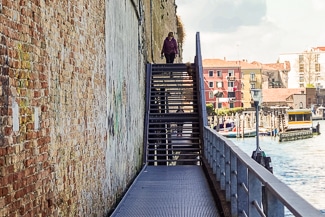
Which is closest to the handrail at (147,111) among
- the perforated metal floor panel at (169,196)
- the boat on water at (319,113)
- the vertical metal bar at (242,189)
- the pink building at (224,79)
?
the perforated metal floor panel at (169,196)

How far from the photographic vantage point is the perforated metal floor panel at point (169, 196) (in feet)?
32.5

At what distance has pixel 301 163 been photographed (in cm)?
5125

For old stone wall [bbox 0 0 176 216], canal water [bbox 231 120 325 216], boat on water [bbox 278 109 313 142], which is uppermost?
old stone wall [bbox 0 0 176 216]

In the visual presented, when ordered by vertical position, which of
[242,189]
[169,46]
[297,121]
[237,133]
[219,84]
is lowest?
[237,133]

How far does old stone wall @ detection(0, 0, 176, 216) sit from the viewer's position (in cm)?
457

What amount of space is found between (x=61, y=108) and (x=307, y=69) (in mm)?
150005

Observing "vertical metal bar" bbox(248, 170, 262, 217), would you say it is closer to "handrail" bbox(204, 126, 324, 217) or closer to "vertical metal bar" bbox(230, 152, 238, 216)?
"handrail" bbox(204, 126, 324, 217)

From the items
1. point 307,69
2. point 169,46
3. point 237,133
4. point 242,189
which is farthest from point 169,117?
point 307,69

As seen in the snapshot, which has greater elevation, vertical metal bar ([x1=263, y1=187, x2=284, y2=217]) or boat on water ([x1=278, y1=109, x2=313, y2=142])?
vertical metal bar ([x1=263, y1=187, x2=284, y2=217])

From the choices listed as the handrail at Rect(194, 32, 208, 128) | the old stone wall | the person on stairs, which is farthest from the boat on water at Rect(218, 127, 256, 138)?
the old stone wall

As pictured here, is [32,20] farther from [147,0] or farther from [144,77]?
[147,0]

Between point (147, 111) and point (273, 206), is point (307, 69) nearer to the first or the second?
point (147, 111)

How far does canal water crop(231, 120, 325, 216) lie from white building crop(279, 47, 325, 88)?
69648 millimetres

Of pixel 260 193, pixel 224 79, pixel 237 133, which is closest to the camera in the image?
pixel 260 193
